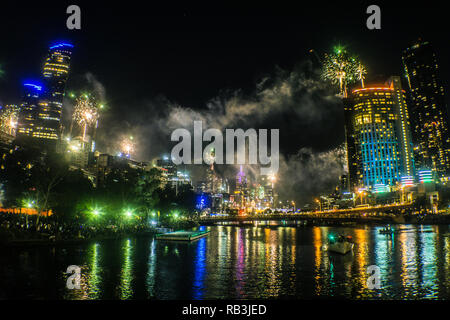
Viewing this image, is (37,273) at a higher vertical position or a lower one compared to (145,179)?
lower

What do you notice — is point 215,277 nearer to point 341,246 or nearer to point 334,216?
point 341,246

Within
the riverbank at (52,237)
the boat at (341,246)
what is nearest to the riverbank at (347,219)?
the riverbank at (52,237)

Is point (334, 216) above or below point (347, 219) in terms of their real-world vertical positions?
above

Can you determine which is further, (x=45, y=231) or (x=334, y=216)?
(x=334, y=216)

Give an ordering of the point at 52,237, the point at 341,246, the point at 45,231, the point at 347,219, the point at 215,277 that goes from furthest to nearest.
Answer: the point at 347,219 < the point at 45,231 < the point at 52,237 < the point at 341,246 < the point at 215,277

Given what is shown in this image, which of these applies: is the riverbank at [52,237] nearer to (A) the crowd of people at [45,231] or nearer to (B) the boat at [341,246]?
(A) the crowd of people at [45,231]

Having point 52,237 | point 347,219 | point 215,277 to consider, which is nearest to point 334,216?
point 347,219

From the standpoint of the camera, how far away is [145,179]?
255 ft
